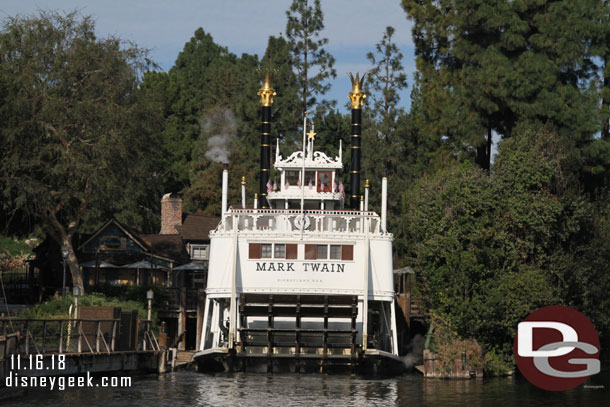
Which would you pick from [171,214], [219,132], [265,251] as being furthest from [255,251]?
[219,132]

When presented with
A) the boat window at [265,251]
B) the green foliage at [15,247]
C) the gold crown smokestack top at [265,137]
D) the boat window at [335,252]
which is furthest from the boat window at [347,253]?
the green foliage at [15,247]

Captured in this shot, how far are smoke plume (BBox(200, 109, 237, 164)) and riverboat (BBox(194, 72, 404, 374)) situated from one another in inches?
1428

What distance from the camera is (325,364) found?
120ft

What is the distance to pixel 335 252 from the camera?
38125mm

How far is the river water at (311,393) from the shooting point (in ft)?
96.5

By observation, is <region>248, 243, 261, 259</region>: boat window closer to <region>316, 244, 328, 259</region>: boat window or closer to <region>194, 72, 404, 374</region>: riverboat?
<region>194, 72, 404, 374</region>: riverboat

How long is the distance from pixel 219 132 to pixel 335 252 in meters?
42.3

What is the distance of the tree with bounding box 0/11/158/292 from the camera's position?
143ft

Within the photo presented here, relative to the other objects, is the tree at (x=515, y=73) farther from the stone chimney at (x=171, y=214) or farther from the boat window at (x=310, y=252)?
the stone chimney at (x=171, y=214)

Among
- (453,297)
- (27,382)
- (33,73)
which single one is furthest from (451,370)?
(33,73)

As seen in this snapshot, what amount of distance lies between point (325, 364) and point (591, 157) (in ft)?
52.6

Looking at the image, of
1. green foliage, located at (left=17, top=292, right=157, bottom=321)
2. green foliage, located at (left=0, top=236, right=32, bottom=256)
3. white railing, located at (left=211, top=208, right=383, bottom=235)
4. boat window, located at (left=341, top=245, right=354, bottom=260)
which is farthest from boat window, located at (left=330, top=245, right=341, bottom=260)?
green foliage, located at (left=0, top=236, right=32, bottom=256)

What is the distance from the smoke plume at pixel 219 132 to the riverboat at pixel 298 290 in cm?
3627

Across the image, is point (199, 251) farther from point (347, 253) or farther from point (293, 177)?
point (347, 253)
